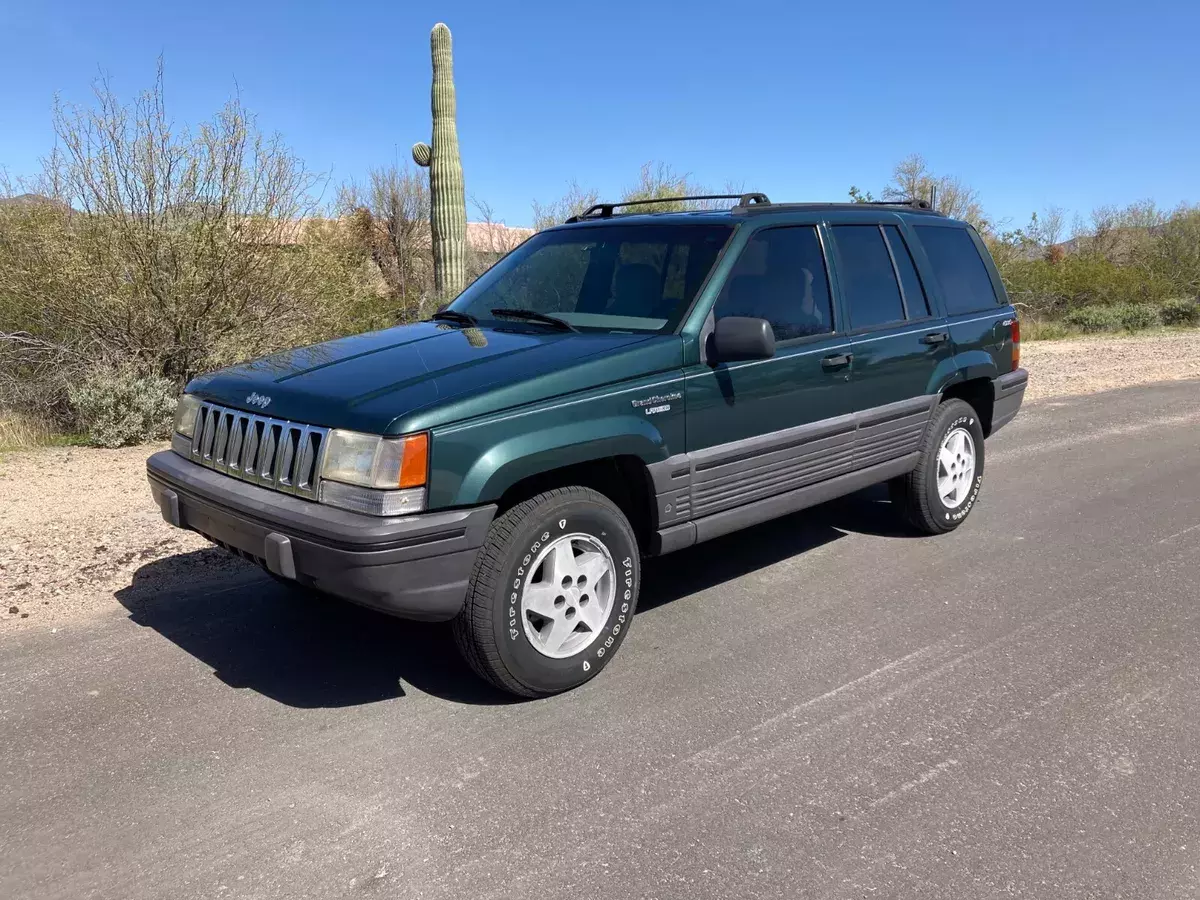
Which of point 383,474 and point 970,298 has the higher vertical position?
point 970,298

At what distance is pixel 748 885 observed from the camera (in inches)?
103

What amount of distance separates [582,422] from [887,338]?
7.33 ft

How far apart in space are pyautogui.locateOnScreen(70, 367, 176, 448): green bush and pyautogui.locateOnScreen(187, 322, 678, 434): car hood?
4.84 metres

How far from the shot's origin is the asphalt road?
8.90 ft

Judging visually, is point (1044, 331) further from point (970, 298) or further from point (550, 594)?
point (550, 594)

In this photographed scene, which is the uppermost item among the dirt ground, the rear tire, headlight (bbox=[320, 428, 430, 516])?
headlight (bbox=[320, 428, 430, 516])

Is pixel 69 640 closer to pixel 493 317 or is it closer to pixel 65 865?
pixel 65 865

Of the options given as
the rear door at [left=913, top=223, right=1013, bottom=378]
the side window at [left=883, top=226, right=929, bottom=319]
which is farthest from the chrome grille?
the rear door at [left=913, top=223, right=1013, bottom=378]

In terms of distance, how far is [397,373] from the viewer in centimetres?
377

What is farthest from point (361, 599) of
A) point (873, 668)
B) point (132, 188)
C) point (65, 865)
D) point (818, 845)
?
point (132, 188)

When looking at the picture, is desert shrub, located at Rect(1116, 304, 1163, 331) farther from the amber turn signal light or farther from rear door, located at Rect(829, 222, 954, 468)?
the amber turn signal light

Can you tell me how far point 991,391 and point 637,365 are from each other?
3.19 metres

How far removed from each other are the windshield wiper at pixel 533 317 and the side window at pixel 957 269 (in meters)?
2.53

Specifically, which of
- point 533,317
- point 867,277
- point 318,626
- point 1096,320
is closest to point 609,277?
point 533,317
